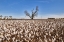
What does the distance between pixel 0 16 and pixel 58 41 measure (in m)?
35.3

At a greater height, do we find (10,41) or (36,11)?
(36,11)

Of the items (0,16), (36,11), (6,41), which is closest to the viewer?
(6,41)

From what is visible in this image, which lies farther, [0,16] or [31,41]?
[0,16]

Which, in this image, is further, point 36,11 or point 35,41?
point 36,11

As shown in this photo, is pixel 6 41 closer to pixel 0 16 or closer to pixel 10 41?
pixel 10 41

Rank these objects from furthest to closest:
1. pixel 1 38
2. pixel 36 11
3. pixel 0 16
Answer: pixel 36 11 < pixel 0 16 < pixel 1 38

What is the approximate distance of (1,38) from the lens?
553 centimetres

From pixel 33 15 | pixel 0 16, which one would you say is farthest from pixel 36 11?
pixel 0 16

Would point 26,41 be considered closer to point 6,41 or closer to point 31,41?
point 31,41

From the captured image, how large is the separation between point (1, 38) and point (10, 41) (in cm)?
47

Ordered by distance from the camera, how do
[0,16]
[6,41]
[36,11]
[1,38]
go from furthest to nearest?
[36,11] → [0,16] → [1,38] → [6,41]

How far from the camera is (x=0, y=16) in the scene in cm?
3925

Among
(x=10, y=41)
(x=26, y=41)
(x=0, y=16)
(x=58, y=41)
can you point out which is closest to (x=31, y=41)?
(x=26, y=41)

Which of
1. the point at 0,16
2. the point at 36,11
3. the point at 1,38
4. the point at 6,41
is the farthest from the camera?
the point at 36,11
